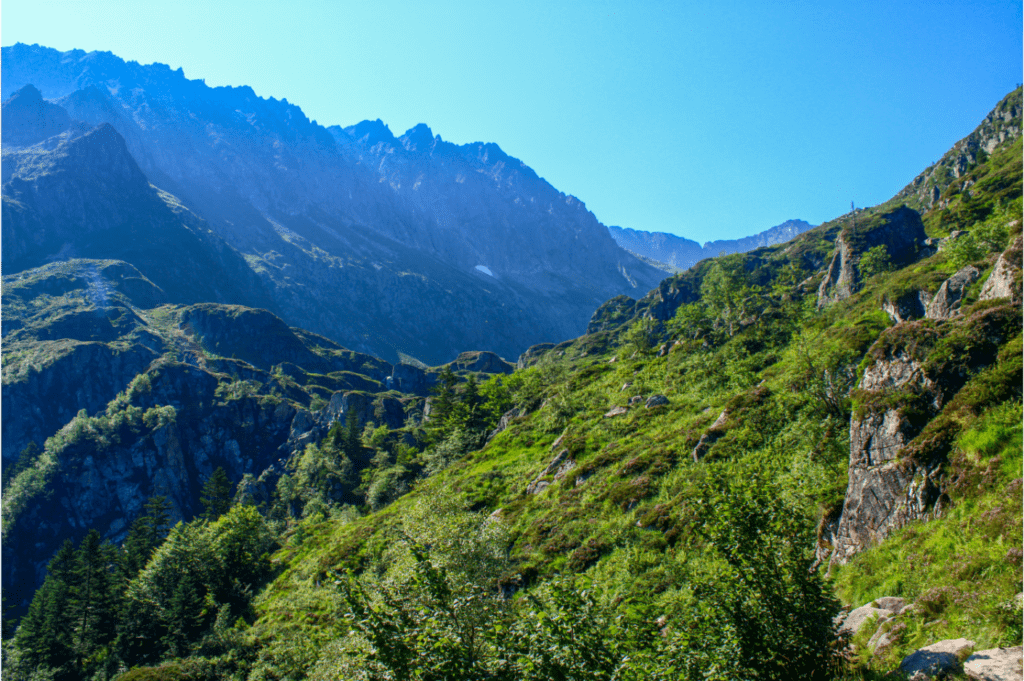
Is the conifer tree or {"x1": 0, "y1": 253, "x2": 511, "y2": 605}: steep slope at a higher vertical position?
{"x1": 0, "y1": 253, "x2": 511, "y2": 605}: steep slope

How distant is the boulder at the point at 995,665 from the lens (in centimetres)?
934

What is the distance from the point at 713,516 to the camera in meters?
13.0

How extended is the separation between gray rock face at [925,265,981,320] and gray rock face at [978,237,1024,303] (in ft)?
15.1

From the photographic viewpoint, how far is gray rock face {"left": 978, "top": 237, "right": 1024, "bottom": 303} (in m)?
20.0

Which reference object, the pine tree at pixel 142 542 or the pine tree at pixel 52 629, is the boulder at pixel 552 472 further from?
the pine tree at pixel 142 542

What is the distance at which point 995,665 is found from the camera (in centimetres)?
967

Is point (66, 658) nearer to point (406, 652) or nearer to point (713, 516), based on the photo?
point (406, 652)

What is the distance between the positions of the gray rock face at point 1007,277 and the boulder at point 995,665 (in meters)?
15.6

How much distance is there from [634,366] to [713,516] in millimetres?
64511

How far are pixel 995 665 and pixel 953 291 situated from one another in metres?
25.6

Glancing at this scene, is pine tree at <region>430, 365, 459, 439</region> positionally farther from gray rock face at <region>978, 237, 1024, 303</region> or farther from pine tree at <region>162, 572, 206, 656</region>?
gray rock face at <region>978, 237, 1024, 303</region>

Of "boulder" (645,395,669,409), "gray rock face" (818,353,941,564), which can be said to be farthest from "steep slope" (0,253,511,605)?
"gray rock face" (818,353,941,564)

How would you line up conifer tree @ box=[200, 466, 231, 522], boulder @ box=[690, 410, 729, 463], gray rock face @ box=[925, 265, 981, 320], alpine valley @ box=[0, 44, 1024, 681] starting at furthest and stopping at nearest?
conifer tree @ box=[200, 466, 231, 522]
boulder @ box=[690, 410, 729, 463]
gray rock face @ box=[925, 265, 981, 320]
alpine valley @ box=[0, 44, 1024, 681]

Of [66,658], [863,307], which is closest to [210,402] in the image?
[66,658]
